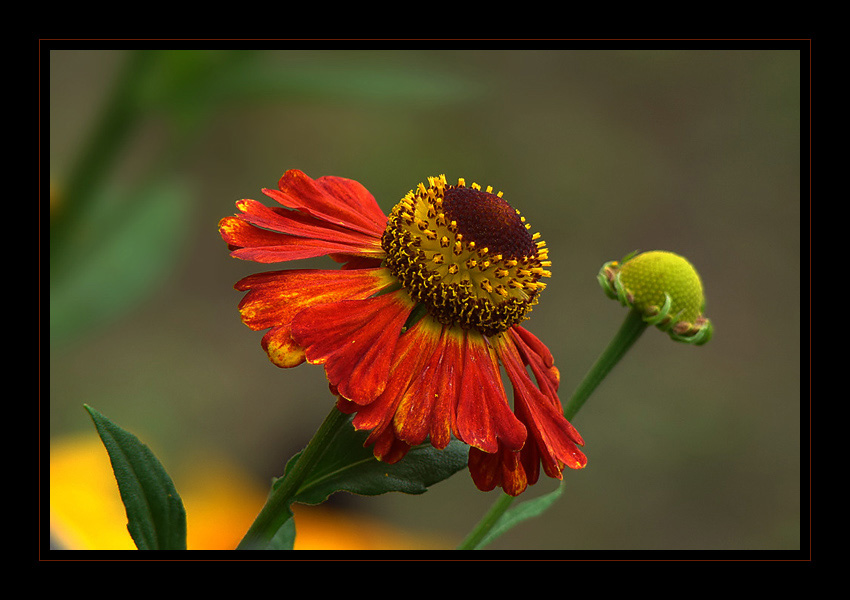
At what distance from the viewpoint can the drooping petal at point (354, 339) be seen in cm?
74

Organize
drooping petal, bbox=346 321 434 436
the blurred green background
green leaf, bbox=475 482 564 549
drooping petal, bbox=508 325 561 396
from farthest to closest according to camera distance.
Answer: the blurred green background
green leaf, bbox=475 482 564 549
drooping petal, bbox=508 325 561 396
drooping petal, bbox=346 321 434 436

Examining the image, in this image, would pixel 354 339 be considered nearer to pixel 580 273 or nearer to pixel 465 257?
pixel 465 257

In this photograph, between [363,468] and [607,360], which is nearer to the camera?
[363,468]

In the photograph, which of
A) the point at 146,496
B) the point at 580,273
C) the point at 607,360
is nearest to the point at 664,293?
the point at 607,360

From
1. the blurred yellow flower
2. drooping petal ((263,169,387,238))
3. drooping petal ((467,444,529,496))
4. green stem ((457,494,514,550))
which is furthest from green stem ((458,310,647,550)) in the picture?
the blurred yellow flower

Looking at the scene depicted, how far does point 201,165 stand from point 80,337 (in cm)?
194

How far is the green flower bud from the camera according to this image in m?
1.01

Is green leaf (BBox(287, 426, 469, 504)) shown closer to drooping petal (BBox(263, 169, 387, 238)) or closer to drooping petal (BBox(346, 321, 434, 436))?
drooping petal (BBox(346, 321, 434, 436))

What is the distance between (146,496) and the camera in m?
0.83

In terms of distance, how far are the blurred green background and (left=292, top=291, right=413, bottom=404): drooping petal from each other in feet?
4.57

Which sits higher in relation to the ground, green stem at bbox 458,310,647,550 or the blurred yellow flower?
green stem at bbox 458,310,647,550

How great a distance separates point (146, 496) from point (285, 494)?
5.8 inches

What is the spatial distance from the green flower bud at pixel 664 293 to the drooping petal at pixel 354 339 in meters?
0.33
